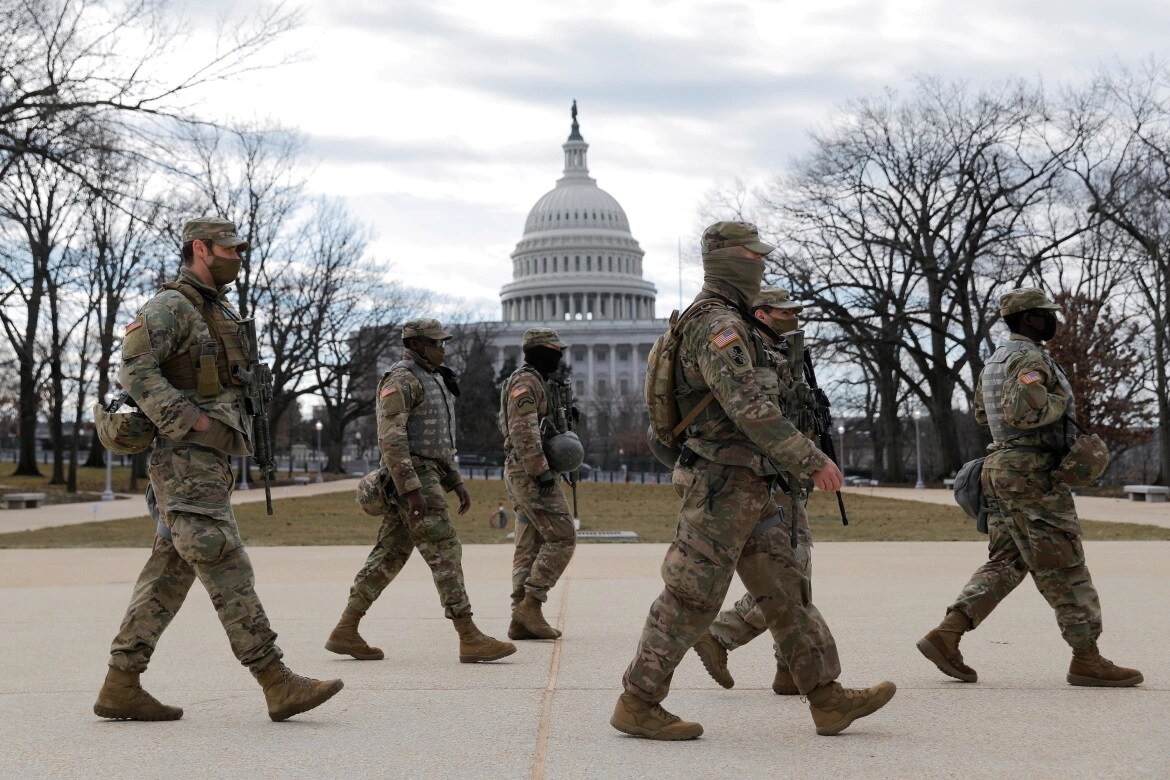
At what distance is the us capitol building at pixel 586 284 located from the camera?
138 m

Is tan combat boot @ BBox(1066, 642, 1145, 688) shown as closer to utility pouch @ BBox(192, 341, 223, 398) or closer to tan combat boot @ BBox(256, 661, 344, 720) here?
tan combat boot @ BBox(256, 661, 344, 720)

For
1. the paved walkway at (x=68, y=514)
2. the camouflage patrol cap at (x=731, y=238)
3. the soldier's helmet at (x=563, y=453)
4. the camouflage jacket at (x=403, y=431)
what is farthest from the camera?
the paved walkway at (x=68, y=514)

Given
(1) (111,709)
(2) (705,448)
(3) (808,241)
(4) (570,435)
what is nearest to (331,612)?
(4) (570,435)

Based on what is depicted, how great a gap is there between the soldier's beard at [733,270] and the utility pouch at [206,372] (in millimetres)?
1977

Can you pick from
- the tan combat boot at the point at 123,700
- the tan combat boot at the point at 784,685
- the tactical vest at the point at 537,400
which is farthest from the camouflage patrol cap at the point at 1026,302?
the tan combat boot at the point at 123,700

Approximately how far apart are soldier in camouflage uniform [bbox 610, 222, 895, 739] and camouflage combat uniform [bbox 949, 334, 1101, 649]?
4.74 ft

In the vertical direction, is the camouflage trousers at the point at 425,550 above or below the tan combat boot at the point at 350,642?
above

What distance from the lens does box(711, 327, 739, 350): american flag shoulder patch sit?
5016mm

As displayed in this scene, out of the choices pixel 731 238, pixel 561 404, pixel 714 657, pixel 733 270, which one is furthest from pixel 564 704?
pixel 561 404

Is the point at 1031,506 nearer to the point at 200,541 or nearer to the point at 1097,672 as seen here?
the point at 1097,672

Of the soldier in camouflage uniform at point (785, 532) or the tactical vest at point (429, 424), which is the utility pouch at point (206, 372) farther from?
the soldier in camouflage uniform at point (785, 532)

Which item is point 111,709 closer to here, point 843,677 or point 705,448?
point 705,448

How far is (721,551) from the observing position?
201 inches

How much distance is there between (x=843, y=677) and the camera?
21.8 ft
